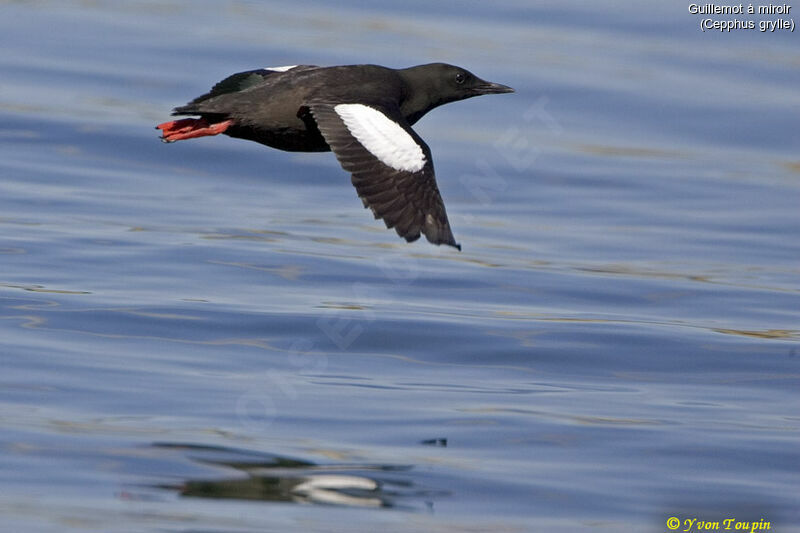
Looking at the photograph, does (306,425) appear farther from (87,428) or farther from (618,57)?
(618,57)

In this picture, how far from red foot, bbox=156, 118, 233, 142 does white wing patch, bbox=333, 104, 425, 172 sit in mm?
668

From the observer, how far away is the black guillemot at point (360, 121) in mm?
7027

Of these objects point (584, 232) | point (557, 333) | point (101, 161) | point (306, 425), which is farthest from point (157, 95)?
point (306, 425)

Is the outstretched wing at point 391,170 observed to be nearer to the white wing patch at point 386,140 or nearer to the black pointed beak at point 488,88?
the white wing patch at point 386,140

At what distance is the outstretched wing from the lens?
6941 millimetres

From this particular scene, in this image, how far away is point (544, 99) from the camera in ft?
53.1

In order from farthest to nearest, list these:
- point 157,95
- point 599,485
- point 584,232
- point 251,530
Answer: point 157,95
point 584,232
point 599,485
point 251,530

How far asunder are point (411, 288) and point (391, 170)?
3.91 meters

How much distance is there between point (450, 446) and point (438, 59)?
30.9ft

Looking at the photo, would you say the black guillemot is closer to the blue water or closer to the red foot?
the red foot

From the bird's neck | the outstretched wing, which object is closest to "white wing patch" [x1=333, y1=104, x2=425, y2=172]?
the outstretched wing

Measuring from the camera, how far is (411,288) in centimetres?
1096

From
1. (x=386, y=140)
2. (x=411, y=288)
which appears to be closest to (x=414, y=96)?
(x=386, y=140)

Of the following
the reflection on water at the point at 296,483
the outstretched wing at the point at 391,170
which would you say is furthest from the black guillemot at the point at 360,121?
the reflection on water at the point at 296,483
